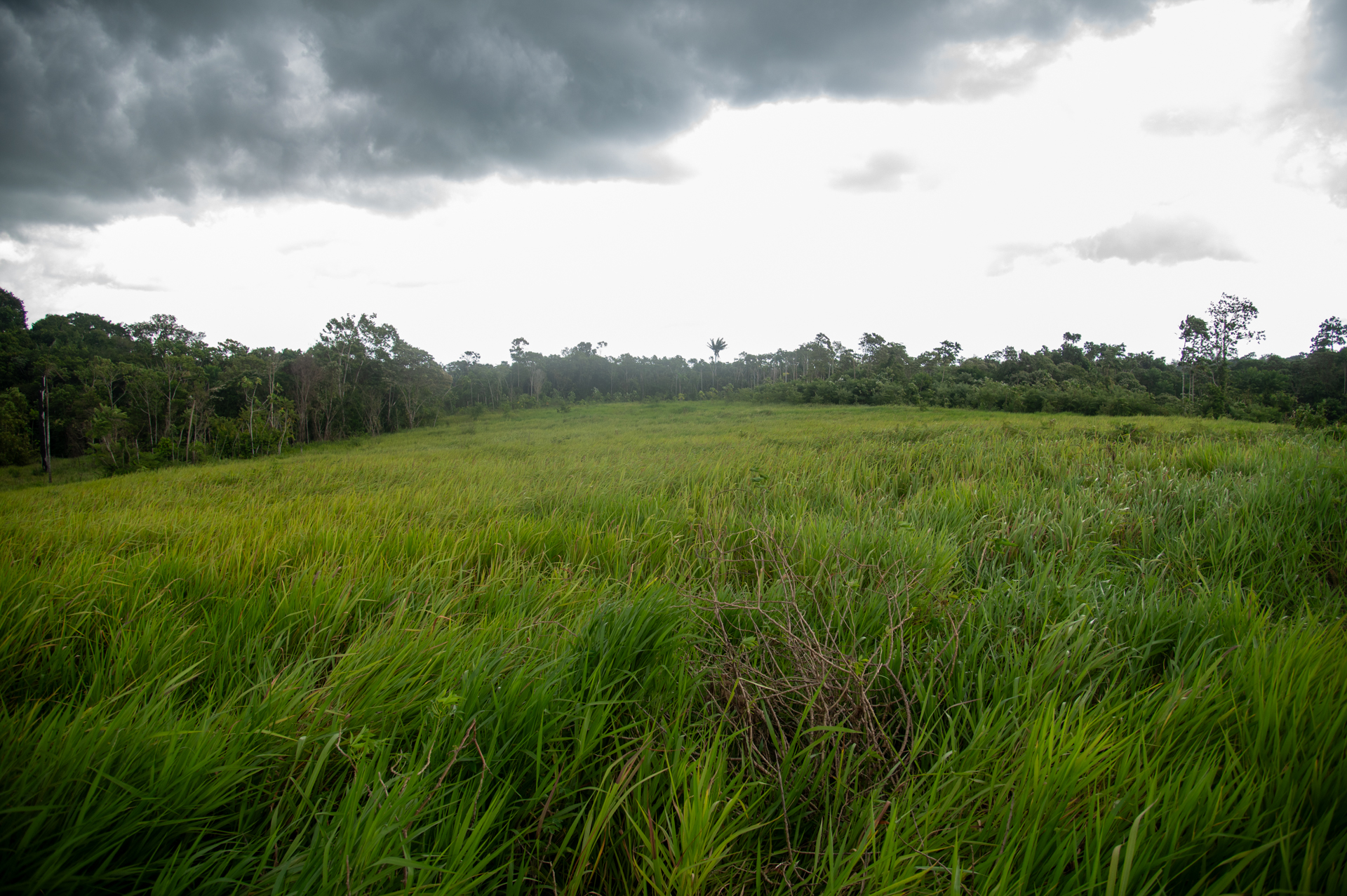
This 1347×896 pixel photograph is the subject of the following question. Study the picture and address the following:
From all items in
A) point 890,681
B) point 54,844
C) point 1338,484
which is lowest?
point 890,681

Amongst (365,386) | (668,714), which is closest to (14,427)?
(668,714)

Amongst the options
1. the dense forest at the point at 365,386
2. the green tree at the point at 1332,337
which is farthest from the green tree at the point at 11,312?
the green tree at the point at 1332,337

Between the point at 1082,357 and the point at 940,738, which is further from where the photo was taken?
the point at 1082,357

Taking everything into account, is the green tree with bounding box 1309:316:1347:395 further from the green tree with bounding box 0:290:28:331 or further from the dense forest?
the green tree with bounding box 0:290:28:331

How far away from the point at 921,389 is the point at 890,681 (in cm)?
4392

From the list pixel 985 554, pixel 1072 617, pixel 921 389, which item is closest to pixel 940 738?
pixel 1072 617

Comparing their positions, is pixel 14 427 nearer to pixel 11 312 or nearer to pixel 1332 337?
pixel 11 312

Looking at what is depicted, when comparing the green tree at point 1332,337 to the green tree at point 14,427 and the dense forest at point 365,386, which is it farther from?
the green tree at point 14,427

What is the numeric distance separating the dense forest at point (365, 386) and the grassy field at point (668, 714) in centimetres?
642

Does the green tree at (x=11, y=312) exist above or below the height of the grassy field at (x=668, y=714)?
above

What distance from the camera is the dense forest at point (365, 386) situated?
1144 centimetres

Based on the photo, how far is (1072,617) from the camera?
5.58 feet

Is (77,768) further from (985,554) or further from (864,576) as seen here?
(985,554)

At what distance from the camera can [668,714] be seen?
137cm
